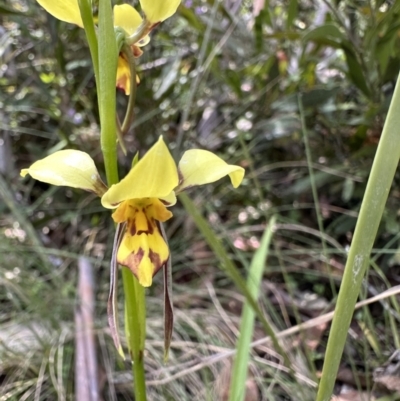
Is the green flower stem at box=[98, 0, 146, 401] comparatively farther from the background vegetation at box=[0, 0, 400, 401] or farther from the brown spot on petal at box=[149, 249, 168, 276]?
the background vegetation at box=[0, 0, 400, 401]

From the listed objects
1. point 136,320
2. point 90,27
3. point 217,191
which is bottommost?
point 217,191

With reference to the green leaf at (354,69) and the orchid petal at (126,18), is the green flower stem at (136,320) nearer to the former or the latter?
the orchid petal at (126,18)

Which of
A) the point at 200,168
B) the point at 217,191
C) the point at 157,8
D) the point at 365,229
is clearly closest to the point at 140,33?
the point at 157,8

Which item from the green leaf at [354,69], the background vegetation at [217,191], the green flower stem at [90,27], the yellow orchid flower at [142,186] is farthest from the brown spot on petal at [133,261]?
the green leaf at [354,69]

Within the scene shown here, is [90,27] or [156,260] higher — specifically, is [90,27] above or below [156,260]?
above

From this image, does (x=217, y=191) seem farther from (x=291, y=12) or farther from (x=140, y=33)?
(x=140, y=33)

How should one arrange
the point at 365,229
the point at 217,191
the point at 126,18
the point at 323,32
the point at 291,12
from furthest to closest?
the point at 217,191
the point at 291,12
the point at 323,32
the point at 126,18
the point at 365,229
